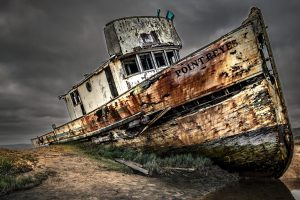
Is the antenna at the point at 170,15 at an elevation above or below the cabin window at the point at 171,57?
above

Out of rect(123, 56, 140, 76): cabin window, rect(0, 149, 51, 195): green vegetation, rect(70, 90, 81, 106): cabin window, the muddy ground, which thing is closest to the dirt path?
the muddy ground

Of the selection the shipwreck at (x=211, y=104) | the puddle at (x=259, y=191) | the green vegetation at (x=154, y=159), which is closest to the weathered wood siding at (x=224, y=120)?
the shipwreck at (x=211, y=104)

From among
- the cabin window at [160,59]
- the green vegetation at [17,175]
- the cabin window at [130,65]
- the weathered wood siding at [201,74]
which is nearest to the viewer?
the green vegetation at [17,175]

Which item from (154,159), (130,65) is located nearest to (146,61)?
(130,65)

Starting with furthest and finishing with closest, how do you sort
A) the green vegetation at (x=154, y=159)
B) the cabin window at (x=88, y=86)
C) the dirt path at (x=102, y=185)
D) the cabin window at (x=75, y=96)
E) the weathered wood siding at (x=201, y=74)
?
1. the cabin window at (x=75, y=96)
2. the cabin window at (x=88, y=86)
3. the green vegetation at (x=154, y=159)
4. the weathered wood siding at (x=201, y=74)
5. the dirt path at (x=102, y=185)

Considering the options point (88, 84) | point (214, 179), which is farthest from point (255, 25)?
point (88, 84)

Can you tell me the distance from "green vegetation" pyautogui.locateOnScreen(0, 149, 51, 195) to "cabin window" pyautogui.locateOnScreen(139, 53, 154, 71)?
4618 mm

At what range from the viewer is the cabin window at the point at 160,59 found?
989 cm

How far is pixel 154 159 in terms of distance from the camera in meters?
7.62

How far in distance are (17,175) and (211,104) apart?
4.84 m

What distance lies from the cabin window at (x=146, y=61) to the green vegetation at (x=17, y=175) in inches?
182

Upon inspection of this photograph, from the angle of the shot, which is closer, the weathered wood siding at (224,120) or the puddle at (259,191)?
the puddle at (259,191)

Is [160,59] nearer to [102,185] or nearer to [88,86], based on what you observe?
[88,86]

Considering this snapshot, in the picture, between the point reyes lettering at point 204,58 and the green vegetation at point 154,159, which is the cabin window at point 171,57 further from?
the green vegetation at point 154,159
